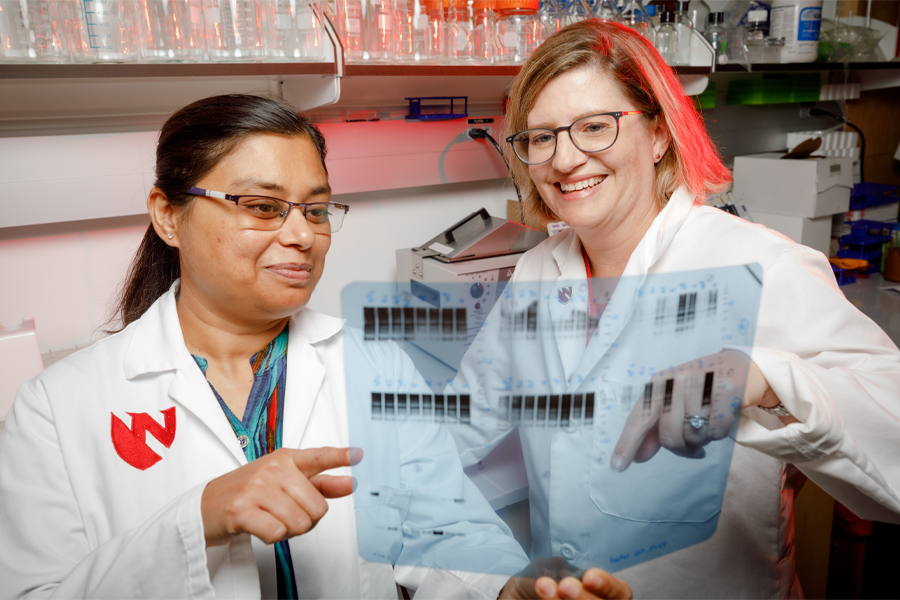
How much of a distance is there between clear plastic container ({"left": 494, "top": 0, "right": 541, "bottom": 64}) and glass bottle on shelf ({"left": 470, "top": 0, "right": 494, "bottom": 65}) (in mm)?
17

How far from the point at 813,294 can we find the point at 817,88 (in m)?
2.60

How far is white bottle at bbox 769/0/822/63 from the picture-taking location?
246 centimetres

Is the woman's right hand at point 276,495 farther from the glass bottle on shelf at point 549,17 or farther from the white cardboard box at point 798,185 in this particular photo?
the white cardboard box at point 798,185

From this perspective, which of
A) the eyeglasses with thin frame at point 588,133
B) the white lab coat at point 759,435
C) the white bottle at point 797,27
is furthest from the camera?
the white bottle at point 797,27

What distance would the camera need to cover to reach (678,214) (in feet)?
3.65

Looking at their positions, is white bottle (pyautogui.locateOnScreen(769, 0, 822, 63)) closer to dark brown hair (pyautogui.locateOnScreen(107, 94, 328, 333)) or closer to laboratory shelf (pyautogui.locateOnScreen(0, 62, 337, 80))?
laboratory shelf (pyautogui.locateOnScreen(0, 62, 337, 80))

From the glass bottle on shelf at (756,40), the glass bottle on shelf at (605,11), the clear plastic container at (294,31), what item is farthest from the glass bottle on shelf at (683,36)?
the clear plastic container at (294,31)

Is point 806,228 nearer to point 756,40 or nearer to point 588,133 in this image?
point 756,40

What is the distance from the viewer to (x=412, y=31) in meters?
1.77

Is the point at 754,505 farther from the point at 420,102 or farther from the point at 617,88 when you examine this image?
the point at 420,102

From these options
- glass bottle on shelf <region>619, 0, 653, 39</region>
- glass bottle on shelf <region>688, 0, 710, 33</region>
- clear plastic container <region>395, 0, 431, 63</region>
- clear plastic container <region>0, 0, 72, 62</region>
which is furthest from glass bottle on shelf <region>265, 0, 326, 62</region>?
glass bottle on shelf <region>688, 0, 710, 33</region>

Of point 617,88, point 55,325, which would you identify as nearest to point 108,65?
point 55,325

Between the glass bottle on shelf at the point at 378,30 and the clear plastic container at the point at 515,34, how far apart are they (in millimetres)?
349

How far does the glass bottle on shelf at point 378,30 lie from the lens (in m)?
1.71
